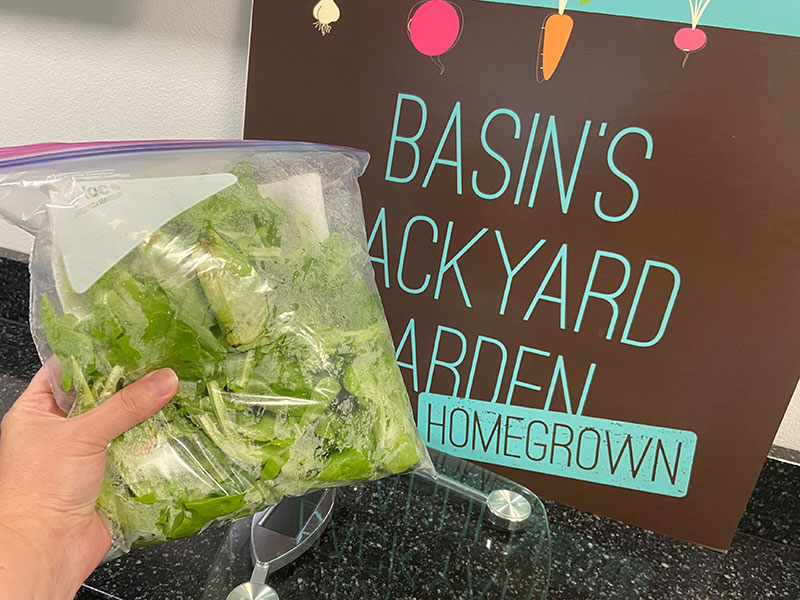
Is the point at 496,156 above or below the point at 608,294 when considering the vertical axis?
above

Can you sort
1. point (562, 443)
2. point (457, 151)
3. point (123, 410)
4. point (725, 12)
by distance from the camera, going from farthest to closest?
point (562, 443)
point (457, 151)
point (725, 12)
point (123, 410)

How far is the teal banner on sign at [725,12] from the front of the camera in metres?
0.58

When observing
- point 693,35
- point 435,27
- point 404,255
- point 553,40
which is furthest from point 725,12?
point 404,255

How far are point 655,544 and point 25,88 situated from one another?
1064 mm

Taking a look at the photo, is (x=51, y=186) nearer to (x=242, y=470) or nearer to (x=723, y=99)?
(x=242, y=470)

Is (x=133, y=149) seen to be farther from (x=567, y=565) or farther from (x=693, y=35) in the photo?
(x=567, y=565)

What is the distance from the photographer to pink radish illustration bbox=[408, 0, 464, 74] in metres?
0.64

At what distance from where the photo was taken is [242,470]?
492 mm

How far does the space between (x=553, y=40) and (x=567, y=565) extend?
62 centimetres

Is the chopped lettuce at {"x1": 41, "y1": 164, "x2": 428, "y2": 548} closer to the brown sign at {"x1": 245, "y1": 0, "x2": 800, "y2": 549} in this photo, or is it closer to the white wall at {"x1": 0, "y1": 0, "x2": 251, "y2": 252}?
the brown sign at {"x1": 245, "y1": 0, "x2": 800, "y2": 549}

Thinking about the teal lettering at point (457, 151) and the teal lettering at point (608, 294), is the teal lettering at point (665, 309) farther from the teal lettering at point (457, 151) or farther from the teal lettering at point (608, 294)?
the teal lettering at point (457, 151)

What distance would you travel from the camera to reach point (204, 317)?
0.47m

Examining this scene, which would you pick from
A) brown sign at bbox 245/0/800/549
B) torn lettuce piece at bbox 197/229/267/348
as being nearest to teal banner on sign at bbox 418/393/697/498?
brown sign at bbox 245/0/800/549

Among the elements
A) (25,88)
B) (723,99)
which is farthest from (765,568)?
(25,88)
